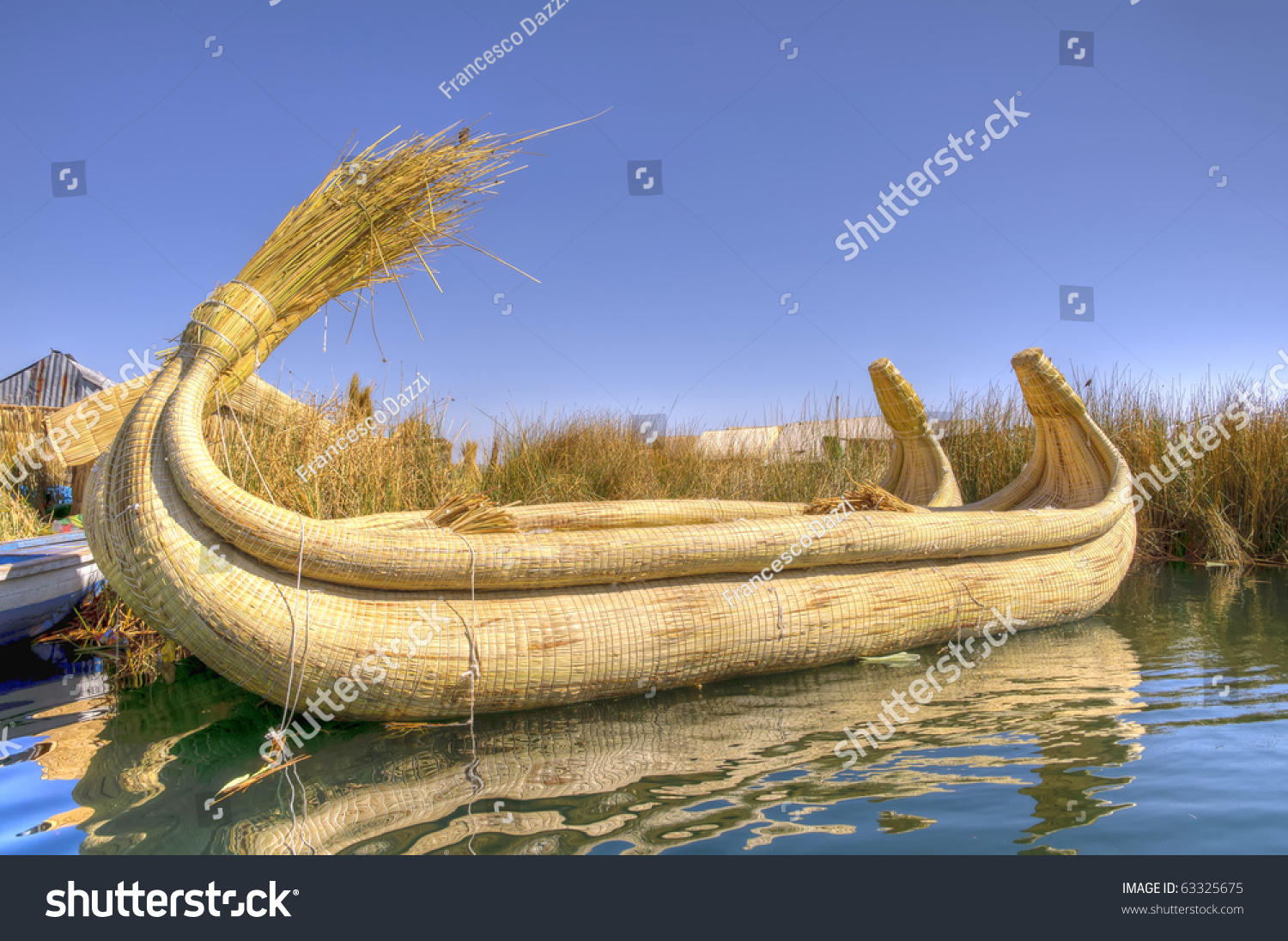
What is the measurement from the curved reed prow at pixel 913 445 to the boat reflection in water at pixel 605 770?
3.02m

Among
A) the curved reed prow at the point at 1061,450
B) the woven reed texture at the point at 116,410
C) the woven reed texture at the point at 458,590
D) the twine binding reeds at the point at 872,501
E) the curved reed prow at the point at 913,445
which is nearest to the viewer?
the woven reed texture at the point at 458,590

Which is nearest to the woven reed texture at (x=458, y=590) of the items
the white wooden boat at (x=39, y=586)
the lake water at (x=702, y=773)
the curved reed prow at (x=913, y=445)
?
the lake water at (x=702, y=773)

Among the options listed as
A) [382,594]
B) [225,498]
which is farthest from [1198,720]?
[225,498]

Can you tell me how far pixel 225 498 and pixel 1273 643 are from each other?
17.8 ft

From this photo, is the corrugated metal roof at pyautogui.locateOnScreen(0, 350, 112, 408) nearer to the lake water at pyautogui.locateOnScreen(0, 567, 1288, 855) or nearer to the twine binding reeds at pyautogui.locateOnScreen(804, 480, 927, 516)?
the lake water at pyautogui.locateOnScreen(0, 567, 1288, 855)

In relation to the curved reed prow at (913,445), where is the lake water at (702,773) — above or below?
below

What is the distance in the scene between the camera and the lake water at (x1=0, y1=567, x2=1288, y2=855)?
6.88 feet

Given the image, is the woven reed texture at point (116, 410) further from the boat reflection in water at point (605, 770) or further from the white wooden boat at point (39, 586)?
the boat reflection in water at point (605, 770)

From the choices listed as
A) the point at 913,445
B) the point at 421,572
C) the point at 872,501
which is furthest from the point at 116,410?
the point at 913,445

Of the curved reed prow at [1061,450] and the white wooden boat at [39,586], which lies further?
the curved reed prow at [1061,450]

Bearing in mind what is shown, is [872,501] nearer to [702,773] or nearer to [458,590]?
[702,773]

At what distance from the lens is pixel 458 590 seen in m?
3.08

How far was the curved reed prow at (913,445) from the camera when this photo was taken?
632cm

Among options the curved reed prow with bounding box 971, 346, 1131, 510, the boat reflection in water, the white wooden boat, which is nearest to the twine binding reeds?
the boat reflection in water
